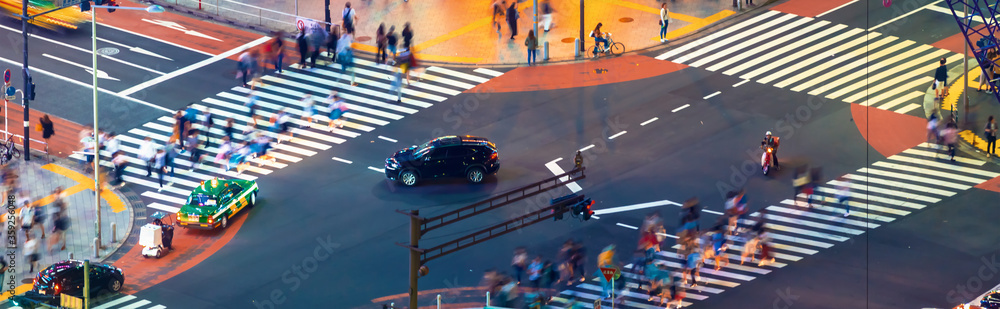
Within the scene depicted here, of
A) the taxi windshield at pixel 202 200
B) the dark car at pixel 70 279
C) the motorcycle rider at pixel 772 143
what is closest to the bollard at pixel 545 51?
the motorcycle rider at pixel 772 143

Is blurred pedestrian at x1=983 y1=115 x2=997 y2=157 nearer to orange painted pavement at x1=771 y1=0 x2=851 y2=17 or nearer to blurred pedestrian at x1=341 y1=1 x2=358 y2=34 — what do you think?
orange painted pavement at x1=771 y1=0 x2=851 y2=17

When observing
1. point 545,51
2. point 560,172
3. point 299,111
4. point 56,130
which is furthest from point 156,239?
point 545,51

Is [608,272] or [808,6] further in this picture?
[808,6]

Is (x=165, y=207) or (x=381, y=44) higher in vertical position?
(x=381, y=44)

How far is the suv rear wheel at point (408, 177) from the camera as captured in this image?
61.4 meters

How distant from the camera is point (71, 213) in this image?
60.5 metres

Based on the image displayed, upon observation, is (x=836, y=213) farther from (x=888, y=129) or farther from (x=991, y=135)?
(x=991, y=135)

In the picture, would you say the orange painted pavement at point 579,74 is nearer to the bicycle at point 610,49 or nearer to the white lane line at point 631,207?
the bicycle at point 610,49

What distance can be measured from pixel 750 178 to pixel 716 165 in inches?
60.4

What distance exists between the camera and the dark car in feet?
174

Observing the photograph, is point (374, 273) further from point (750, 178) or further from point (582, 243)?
point (750, 178)

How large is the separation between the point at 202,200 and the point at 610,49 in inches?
871

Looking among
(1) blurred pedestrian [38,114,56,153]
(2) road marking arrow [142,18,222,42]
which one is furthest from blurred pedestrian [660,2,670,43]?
(1) blurred pedestrian [38,114,56,153]

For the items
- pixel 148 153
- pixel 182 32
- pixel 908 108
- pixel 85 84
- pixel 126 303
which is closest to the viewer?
pixel 126 303
